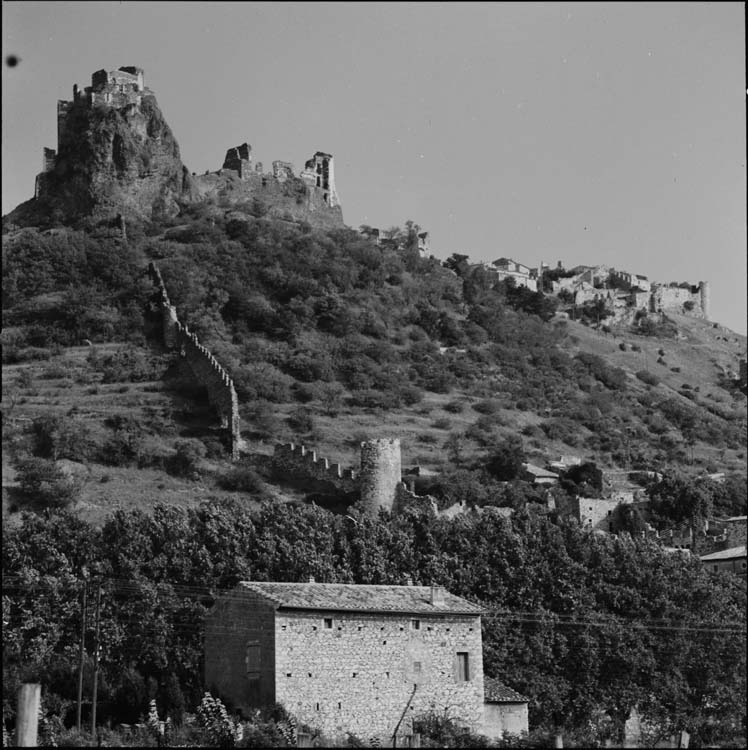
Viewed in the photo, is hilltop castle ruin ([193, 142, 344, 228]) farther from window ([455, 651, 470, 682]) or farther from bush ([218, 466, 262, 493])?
window ([455, 651, 470, 682])

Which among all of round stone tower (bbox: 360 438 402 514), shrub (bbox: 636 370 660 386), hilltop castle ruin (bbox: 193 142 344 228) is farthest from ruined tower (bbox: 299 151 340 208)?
round stone tower (bbox: 360 438 402 514)

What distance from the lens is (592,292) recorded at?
134750mm

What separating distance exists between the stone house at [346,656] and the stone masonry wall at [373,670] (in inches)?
0.9

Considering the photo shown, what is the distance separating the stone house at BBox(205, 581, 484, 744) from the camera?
32.2 meters

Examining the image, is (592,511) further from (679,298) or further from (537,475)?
(679,298)

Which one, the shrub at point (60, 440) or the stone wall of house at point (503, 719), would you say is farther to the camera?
the shrub at point (60, 440)

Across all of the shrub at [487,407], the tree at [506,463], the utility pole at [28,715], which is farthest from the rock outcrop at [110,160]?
the utility pole at [28,715]

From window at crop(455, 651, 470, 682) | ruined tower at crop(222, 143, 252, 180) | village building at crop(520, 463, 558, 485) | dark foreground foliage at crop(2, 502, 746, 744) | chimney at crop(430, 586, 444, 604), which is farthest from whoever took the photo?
ruined tower at crop(222, 143, 252, 180)

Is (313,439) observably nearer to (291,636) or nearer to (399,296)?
(399,296)

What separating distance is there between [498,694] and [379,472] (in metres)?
26.3

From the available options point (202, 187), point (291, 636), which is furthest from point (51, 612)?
point (202, 187)

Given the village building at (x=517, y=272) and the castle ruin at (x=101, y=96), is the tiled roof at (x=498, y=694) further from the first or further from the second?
the village building at (x=517, y=272)

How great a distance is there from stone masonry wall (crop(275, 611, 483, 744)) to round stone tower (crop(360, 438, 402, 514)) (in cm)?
2655

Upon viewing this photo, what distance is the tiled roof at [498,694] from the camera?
1411 inches
